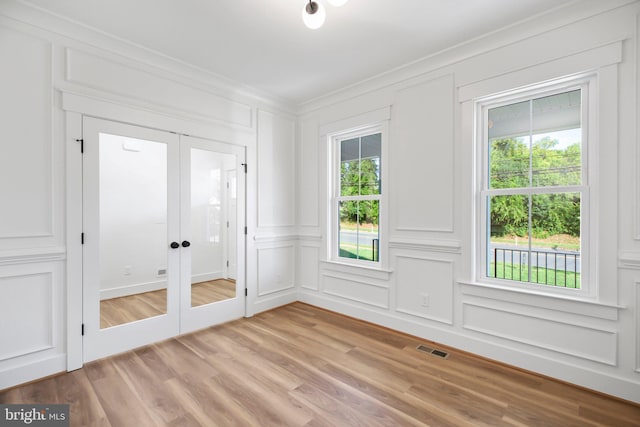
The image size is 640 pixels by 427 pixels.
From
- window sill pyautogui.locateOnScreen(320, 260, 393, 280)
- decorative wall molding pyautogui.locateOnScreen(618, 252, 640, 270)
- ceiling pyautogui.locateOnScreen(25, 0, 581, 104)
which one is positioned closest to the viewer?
decorative wall molding pyautogui.locateOnScreen(618, 252, 640, 270)

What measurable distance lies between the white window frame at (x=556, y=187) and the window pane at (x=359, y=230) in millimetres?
1146

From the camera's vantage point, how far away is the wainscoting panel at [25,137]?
222 centimetres

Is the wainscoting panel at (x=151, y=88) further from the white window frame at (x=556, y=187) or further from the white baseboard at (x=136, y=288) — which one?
the white window frame at (x=556, y=187)

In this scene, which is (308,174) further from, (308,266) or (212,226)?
(212,226)

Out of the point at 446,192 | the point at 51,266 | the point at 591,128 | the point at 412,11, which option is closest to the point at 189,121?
the point at 51,266

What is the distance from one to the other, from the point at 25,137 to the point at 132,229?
1035 mm

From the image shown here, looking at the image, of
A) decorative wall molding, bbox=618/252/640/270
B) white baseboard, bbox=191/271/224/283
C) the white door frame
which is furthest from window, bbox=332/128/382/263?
the white door frame

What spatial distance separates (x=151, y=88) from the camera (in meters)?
2.95

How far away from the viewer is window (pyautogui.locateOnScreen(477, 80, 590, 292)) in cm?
238

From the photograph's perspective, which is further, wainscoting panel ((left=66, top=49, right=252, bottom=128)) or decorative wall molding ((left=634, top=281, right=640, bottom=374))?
wainscoting panel ((left=66, top=49, right=252, bottom=128))

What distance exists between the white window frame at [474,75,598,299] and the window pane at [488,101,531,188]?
0.16 feet

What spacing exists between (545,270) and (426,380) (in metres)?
1.37

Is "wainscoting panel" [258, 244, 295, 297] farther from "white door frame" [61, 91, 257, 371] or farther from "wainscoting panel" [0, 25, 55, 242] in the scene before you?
"wainscoting panel" [0, 25, 55, 242]

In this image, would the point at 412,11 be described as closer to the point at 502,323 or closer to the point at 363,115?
the point at 363,115
